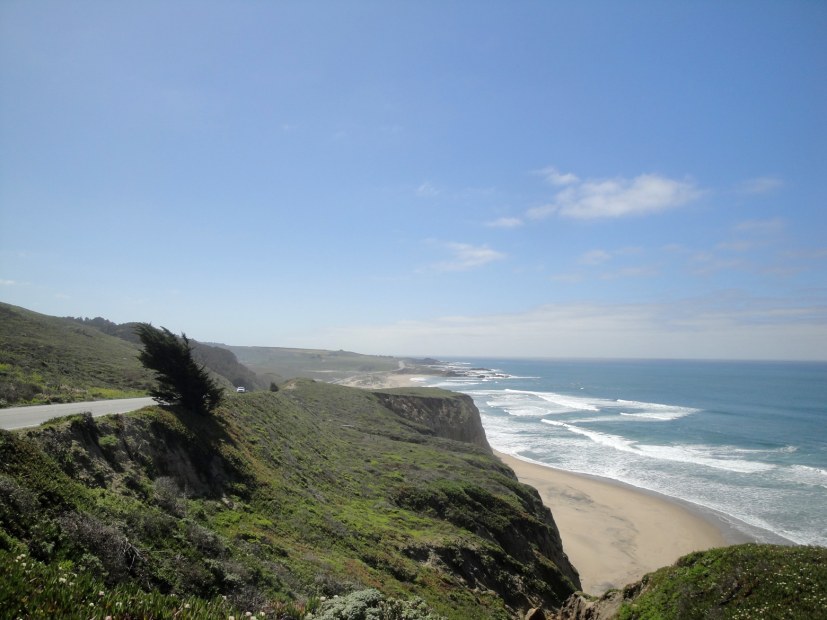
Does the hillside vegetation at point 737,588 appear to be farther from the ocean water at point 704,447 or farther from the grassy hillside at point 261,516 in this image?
the ocean water at point 704,447

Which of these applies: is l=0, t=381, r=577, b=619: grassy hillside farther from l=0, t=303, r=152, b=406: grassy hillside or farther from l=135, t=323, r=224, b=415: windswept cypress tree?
l=0, t=303, r=152, b=406: grassy hillside

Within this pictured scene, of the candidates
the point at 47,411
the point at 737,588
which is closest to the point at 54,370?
the point at 47,411

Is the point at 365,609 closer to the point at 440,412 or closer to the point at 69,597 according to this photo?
the point at 69,597

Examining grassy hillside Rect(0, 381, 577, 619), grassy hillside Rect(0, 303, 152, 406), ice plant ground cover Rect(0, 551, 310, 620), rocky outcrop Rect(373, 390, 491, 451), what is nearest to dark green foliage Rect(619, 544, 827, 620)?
grassy hillside Rect(0, 381, 577, 619)

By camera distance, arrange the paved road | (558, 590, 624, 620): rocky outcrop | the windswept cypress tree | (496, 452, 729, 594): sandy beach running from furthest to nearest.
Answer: (496, 452, 729, 594): sandy beach
the windswept cypress tree
the paved road
(558, 590, 624, 620): rocky outcrop

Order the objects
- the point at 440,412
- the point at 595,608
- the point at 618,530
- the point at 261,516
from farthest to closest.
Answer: the point at 440,412 → the point at 618,530 → the point at 261,516 → the point at 595,608

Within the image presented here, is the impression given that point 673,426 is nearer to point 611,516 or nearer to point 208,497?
point 611,516
